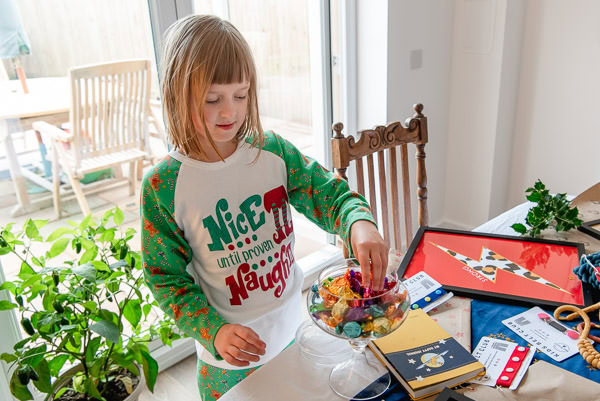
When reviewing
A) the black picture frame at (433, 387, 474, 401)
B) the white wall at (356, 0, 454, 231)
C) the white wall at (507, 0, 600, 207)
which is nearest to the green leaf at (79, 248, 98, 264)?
the black picture frame at (433, 387, 474, 401)

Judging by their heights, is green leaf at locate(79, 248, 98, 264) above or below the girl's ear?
below

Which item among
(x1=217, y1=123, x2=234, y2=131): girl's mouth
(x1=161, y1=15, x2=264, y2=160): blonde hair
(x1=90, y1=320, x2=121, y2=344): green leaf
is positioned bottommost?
(x1=90, y1=320, x2=121, y2=344): green leaf

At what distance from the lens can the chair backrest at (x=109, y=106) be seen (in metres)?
1.73

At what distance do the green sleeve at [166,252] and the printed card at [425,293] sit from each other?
16.6 inches

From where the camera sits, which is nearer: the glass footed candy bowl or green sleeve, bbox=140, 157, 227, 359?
the glass footed candy bowl

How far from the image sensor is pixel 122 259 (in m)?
1.37

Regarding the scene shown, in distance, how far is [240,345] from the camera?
830mm

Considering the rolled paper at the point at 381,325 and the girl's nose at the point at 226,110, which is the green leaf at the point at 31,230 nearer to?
the girl's nose at the point at 226,110

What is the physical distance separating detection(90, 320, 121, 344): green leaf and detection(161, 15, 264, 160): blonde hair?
0.54m

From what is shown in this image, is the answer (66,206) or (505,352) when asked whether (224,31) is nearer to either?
(505,352)

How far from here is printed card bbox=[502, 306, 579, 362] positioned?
90 cm

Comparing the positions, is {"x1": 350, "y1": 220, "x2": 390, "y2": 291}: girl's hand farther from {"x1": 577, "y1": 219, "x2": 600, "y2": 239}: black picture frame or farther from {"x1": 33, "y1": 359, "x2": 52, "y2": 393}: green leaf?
{"x1": 33, "y1": 359, "x2": 52, "y2": 393}: green leaf

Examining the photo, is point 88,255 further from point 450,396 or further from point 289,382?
point 450,396

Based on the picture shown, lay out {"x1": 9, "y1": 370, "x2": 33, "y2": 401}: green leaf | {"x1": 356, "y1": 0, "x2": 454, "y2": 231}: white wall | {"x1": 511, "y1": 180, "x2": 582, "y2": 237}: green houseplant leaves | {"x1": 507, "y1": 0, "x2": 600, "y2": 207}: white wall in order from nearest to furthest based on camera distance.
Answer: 1. {"x1": 9, "y1": 370, "x2": 33, "y2": 401}: green leaf
2. {"x1": 511, "y1": 180, "x2": 582, "y2": 237}: green houseplant leaves
3. {"x1": 356, "y1": 0, "x2": 454, "y2": 231}: white wall
4. {"x1": 507, "y1": 0, "x2": 600, "y2": 207}: white wall
